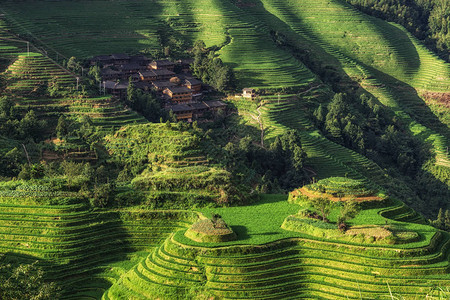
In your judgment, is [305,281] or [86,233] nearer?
[305,281]

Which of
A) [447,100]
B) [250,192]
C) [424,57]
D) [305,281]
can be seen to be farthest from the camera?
[424,57]

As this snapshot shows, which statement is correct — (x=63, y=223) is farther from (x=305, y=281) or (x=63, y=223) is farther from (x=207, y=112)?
(x=207, y=112)

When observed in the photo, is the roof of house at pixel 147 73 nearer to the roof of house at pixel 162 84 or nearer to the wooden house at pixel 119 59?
the roof of house at pixel 162 84

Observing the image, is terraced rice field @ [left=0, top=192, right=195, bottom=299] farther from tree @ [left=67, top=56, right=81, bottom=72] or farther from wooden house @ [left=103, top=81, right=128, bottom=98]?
tree @ [left=67, top=56, right=81, bottom=72]

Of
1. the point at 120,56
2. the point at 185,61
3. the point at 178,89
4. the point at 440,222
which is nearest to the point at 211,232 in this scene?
the point at 440,222

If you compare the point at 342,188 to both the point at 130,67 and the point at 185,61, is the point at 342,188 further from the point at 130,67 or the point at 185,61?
the point at 185,61

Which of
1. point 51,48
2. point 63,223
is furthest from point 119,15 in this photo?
point 63,223
